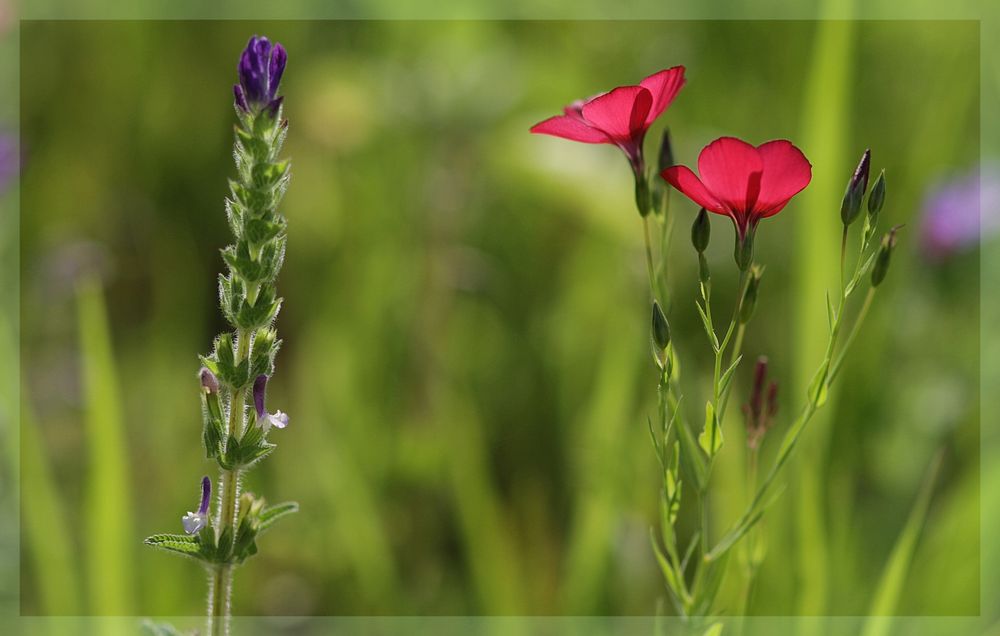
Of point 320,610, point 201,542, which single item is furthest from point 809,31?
point 201,542

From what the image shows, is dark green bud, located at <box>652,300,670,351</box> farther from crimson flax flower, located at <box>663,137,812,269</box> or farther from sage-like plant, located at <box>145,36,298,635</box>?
sage-like plant, located at <box>145,36,298,635</box>

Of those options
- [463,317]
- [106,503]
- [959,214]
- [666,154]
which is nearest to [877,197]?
[666,154]

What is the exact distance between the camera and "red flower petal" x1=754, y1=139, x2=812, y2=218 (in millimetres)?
520

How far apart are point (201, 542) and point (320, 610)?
0.70m

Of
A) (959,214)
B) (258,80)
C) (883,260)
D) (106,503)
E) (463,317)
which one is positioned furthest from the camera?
(463,317)

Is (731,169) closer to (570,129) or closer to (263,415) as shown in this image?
(570,129)

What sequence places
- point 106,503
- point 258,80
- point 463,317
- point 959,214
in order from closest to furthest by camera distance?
point 258,80 < point 106,503 < point 959,214 < point 463,317

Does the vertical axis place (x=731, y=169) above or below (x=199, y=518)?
above

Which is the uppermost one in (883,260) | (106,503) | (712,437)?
(883,260)

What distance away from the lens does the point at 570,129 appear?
59 cm

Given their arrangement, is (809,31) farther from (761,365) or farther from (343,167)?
(761,365)

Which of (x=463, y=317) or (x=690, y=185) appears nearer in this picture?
(x=690, y=185)

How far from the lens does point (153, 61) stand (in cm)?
189

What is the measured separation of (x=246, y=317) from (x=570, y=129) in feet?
0.70
